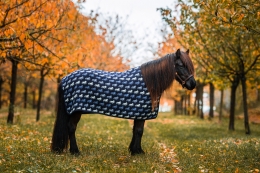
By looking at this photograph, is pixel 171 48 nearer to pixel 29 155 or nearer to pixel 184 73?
pixel 184 73

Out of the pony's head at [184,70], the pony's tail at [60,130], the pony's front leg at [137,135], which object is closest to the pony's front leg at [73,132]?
the pony's tail at [60,130]

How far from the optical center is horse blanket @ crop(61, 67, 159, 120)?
25.6 feet

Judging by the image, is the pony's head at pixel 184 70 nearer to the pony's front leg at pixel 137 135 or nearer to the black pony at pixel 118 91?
the black pony at pixel 118 91

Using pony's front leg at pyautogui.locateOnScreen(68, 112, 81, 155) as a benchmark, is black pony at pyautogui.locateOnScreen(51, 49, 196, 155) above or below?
above

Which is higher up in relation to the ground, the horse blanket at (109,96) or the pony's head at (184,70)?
the pony's head at (184,70)

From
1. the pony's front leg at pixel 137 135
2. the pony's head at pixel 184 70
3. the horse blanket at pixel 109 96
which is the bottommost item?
the pony's front leg at pixel 137 135

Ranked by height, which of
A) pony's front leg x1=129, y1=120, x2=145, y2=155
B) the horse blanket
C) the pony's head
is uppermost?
the pony's head

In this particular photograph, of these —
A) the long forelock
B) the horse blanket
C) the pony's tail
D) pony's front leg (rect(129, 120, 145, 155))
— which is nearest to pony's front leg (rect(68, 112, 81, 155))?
the pony's tail

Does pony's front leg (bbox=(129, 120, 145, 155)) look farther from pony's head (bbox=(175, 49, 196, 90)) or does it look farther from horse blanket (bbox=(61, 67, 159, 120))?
pony's head (bbox=(175, 49, 196, 90))

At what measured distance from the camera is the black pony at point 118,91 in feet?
25.7

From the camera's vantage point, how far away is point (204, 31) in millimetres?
15359

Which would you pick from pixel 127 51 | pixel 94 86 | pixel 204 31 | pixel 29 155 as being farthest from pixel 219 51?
pixel 127 51

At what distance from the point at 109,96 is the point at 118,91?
267 mm

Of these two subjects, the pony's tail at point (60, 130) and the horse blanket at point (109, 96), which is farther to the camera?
the pony's tail at point (60, 130)
